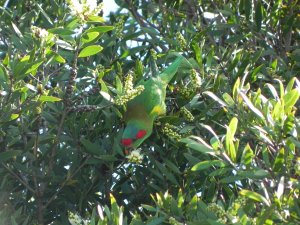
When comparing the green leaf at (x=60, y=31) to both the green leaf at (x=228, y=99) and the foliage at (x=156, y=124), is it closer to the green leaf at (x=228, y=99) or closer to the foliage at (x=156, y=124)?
the foliage at (x=156, y=124)

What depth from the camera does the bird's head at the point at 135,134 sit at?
3734 millimetres

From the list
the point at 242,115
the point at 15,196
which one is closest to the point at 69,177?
the point at 15,196

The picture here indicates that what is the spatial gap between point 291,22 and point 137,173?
1.27 metres

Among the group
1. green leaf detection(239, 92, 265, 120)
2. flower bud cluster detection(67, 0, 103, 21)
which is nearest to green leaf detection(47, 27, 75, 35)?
flower bud cluster detection(67, 0, 103, 21)

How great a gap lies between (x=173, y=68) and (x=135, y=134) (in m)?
0.42

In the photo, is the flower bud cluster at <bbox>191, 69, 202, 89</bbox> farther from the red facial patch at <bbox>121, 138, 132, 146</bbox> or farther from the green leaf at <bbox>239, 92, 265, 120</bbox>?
the green leaf at <bbox>239, 92, 265, 120</bbox>

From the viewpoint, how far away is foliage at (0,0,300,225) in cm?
290

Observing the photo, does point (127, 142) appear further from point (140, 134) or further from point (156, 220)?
point (156, 220)

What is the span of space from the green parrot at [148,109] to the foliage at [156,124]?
0.05m

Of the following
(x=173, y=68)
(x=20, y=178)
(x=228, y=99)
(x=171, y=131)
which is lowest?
(x=20, y=178)

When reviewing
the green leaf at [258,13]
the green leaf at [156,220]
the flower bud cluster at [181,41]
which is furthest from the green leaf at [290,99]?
the green leaf at [258,13]

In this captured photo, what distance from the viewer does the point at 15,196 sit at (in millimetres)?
3848

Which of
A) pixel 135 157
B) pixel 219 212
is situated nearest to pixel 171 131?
pixel 135 157

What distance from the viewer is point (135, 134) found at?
3746 mm
